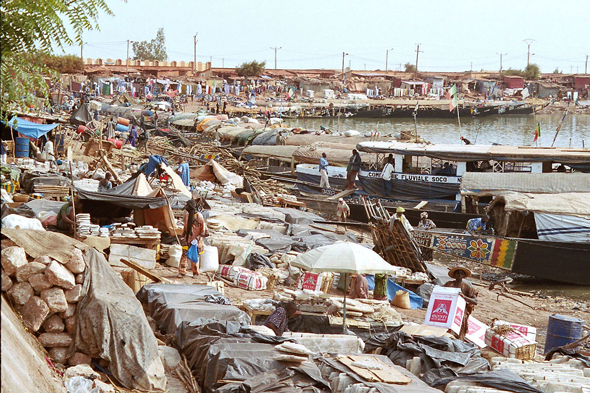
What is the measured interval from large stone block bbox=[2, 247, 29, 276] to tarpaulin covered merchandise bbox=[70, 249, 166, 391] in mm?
676

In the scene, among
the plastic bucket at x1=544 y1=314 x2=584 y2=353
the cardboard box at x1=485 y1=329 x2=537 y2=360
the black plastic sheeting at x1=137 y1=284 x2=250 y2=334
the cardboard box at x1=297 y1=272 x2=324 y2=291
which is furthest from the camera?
the cardboard box at x1=297 y1=272 x2=324 y2=291

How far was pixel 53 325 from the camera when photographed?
6.76 m

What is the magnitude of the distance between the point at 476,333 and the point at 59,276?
5.56 metres

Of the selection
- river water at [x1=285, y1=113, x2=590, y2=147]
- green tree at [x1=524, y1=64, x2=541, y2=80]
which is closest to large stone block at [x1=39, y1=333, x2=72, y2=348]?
river water at [x1=285, y1=113, x2=590, y2=147]

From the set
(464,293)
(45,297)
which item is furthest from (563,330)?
(45,297)

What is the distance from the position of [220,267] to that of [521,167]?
34.7 ft

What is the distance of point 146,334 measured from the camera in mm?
6797

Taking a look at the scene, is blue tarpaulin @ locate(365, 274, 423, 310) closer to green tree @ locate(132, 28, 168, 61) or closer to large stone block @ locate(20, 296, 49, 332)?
large stone block @ locate(20, 296, 49, 332)

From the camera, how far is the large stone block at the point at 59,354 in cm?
670

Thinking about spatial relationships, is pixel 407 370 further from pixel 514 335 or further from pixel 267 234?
pixel 267 234

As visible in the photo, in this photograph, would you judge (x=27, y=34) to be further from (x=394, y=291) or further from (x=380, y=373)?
(x=394, y=291)

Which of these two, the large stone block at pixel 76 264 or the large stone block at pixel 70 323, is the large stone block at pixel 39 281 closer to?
the large stone block at pixel 76 264

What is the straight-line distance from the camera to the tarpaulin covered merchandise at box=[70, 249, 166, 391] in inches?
259

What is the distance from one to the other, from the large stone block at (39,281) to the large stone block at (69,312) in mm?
295
